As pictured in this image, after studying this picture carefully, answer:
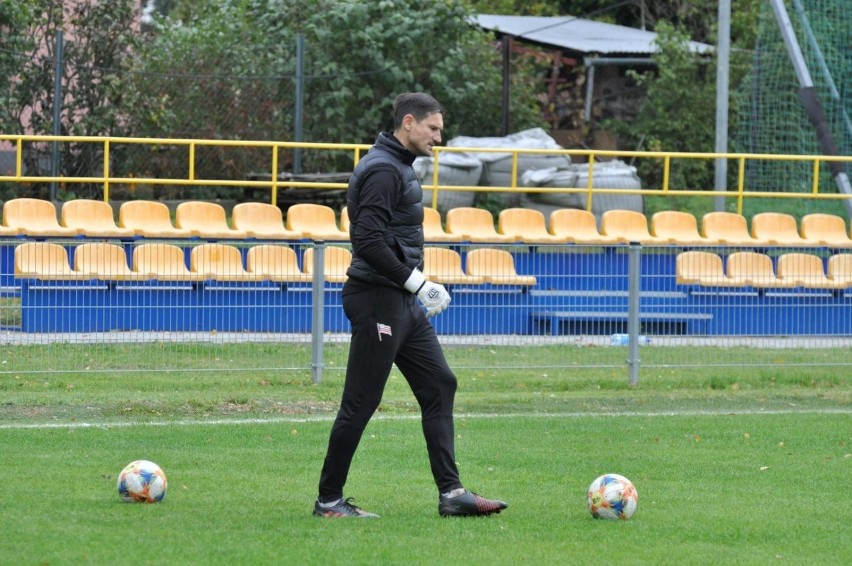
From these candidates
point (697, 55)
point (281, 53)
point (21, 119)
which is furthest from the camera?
point (697, 55)

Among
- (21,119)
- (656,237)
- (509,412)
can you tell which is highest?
(21,119)

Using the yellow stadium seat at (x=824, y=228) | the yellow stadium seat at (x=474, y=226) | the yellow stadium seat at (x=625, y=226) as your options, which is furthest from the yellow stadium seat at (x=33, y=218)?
the yellow stadium seat at (x=824, y=228)

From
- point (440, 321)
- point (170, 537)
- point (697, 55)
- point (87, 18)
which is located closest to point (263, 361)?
point (440, 321)

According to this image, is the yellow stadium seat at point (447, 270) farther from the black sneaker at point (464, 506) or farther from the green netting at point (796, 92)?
the green netting at point (796, 92)

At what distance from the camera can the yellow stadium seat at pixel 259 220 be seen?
18.1 meters

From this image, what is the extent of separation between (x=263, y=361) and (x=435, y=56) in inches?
610

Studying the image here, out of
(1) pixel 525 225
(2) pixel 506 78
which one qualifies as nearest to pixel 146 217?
(1) pixel 525 225

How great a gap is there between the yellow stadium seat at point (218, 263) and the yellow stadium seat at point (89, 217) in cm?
467

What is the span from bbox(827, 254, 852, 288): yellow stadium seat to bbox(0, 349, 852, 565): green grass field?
2.89ft

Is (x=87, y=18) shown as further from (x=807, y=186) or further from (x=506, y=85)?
(x=807, y=186)

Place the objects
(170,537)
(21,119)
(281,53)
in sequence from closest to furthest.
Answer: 1. (170,537)
2. (21,119)
3. (281,53)

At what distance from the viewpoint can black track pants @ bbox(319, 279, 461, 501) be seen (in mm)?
6777

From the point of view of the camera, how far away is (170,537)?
21.0 feet

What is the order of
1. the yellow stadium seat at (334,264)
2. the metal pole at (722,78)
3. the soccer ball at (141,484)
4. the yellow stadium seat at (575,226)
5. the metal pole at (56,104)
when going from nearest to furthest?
1. the soccer ball at (141,484)
2. the yellow stadium seat at (334,264)
3. the yellow stadium seat at (575,226)
4. the metal pole at (56,104)
5. the metal pole at (722,78)
